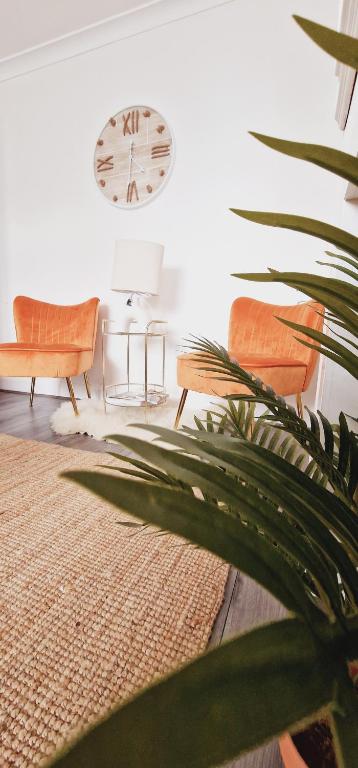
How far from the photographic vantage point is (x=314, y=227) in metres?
0.25

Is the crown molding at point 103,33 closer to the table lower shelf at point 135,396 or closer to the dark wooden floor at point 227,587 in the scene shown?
the table lower shelf at point 135,396

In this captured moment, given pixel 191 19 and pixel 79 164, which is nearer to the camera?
pixel 191 19

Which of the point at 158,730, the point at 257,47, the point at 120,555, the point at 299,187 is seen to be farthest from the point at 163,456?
the point at 257,47

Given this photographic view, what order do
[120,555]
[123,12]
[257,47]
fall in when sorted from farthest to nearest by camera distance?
[123,12] < [257,47] < [120,555]

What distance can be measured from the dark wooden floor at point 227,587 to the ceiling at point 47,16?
9.19 ft

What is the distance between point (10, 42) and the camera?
2.94 m

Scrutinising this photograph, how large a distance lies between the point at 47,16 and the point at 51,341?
232 centimetres

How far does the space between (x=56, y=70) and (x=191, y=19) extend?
1154 millimetres

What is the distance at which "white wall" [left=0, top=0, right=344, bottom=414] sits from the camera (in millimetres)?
2373

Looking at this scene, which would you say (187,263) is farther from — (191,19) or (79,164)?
(191,19)

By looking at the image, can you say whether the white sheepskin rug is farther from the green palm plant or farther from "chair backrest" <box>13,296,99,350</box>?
the green palm plant

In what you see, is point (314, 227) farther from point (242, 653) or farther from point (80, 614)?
point (80, 614)

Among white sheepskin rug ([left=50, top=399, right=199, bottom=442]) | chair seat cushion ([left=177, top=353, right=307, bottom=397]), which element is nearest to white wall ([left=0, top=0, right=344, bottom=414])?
white sheepskin rug ([left=50, top=399, right=199, bottom=442])

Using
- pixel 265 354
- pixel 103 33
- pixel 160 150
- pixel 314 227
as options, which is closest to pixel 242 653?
pixel 314 227
